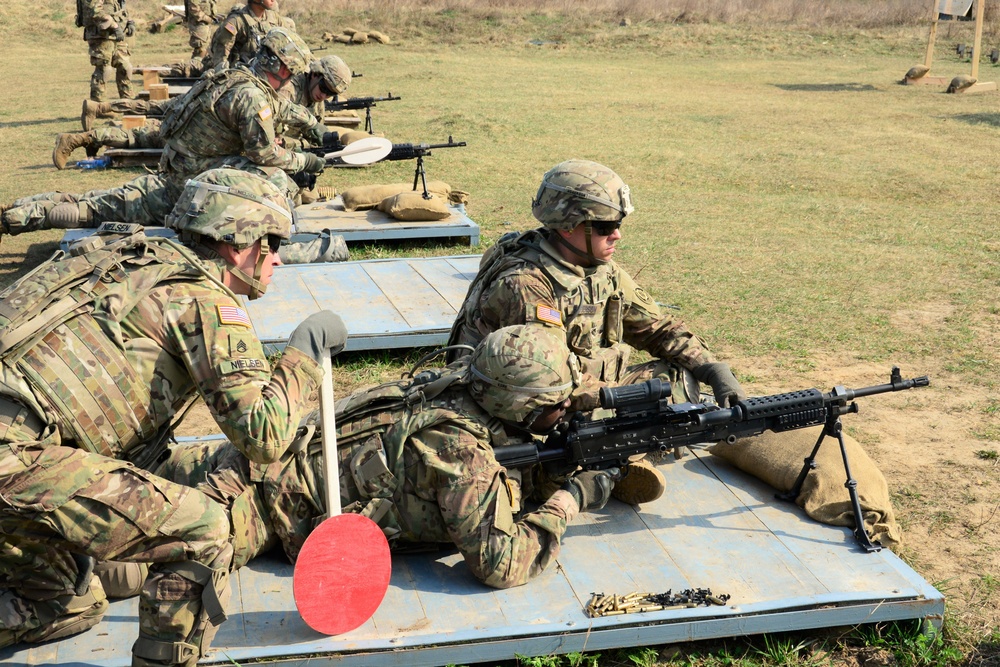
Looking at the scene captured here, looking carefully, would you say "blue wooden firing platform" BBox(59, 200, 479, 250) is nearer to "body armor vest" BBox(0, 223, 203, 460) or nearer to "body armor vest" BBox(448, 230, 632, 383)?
"body armor vest" BBox(448, 230, 632, 383)

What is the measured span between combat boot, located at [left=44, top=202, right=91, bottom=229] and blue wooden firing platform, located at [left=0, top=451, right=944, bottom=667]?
18.9ft

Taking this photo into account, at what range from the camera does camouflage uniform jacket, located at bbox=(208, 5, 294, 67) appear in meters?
14.2

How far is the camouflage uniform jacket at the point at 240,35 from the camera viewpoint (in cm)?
1416

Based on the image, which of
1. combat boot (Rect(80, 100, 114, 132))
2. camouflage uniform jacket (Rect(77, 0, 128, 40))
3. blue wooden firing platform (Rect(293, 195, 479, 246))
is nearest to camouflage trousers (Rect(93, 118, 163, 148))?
combat boot (Rect(80, 100, 114, 132))

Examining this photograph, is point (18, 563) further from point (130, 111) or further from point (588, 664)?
point (130, 111)

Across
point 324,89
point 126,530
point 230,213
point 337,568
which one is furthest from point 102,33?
point 126,530

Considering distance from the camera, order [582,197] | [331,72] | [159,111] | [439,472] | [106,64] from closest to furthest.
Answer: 1. [439,472]
2. [582,197]
3. [331,72]
4. [159,111]
5. [106,64]

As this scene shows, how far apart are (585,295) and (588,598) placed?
1.68 metres

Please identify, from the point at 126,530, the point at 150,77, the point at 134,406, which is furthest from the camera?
the point at 150,77

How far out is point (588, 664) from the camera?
391cm

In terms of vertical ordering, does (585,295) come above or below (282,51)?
below

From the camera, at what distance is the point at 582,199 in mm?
5008

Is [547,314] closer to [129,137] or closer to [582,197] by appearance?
[582,197]

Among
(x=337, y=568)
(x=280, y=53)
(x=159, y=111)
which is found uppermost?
(x=280, y=53)
